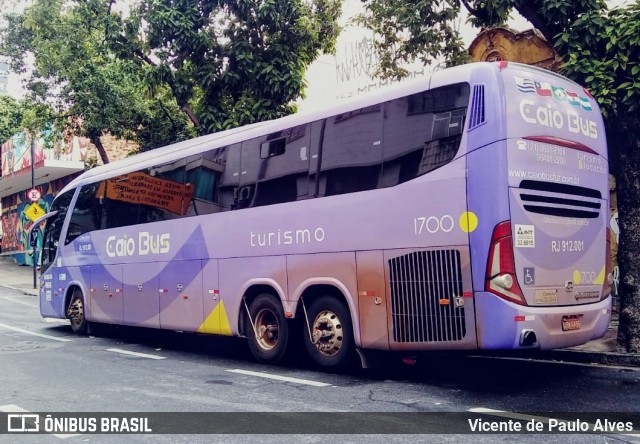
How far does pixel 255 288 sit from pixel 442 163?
3827 mm

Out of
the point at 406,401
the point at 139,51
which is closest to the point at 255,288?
the point at 406,401

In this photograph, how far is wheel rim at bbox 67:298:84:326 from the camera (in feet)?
47.7

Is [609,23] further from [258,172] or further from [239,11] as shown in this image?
[239,11]

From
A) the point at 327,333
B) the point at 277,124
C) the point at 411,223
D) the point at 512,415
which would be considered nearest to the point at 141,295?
the point at 277,124

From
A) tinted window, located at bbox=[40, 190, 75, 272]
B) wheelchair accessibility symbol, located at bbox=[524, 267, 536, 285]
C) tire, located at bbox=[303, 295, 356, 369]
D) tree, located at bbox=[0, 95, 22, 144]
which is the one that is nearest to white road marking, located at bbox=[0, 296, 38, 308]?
tinted window, located at bbox=[40, 190, 75, 272]

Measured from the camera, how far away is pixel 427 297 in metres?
7.45

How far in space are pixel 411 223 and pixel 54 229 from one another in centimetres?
1043

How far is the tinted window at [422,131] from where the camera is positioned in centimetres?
743

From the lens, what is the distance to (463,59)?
12.9m

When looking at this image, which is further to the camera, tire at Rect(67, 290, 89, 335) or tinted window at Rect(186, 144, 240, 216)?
tire at Rect(67, 290, 89, 335)

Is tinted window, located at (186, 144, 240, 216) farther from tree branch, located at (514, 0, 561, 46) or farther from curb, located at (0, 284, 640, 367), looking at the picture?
tree branch, located at (514, 0, 561, 46)

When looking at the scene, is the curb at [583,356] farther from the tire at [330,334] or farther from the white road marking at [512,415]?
the white road marking at [512,415]

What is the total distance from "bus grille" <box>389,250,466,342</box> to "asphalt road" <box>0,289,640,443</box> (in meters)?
0.69

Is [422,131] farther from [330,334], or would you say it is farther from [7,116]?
[7,116]
